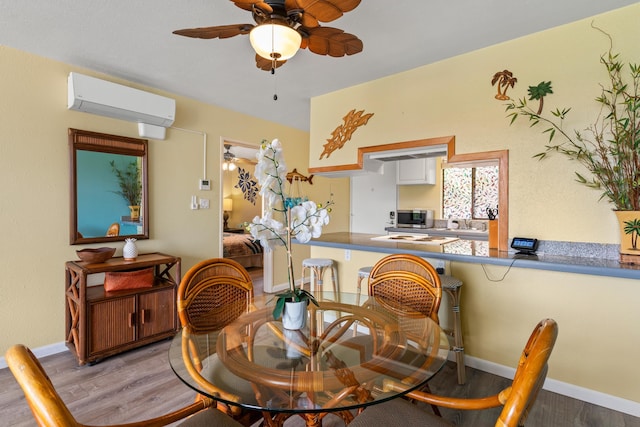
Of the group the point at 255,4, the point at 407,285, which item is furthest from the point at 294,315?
the point at 255,4

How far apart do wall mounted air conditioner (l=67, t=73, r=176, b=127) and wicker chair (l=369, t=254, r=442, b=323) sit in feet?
8.24

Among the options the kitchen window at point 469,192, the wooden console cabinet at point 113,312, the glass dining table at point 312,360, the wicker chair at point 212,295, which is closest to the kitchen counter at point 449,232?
the kitchen window at point 469,192

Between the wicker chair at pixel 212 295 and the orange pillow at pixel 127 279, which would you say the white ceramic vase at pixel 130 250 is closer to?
the orange pillow at pixel 127 279

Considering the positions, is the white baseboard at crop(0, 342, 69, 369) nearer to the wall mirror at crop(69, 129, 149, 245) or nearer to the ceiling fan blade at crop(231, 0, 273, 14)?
Result: the wall mirror at crop(69, 129, 149, 245)

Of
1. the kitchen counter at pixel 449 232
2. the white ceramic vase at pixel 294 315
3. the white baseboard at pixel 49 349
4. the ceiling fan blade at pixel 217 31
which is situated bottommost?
the white baseboard at pixel 49 349

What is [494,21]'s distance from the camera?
2.08 metres

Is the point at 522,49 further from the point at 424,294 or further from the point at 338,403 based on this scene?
the point at 338,403

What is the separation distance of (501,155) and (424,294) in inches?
50.6

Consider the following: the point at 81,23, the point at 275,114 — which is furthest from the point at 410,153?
the point at 81,23

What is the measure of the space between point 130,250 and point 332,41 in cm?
245

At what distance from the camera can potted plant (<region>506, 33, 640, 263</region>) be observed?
1.90m

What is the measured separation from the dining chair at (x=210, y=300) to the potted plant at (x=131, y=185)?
1645 mm

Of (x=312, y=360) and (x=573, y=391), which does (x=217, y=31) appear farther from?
(x=573, y=391)

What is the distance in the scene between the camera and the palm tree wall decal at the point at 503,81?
234 cm
